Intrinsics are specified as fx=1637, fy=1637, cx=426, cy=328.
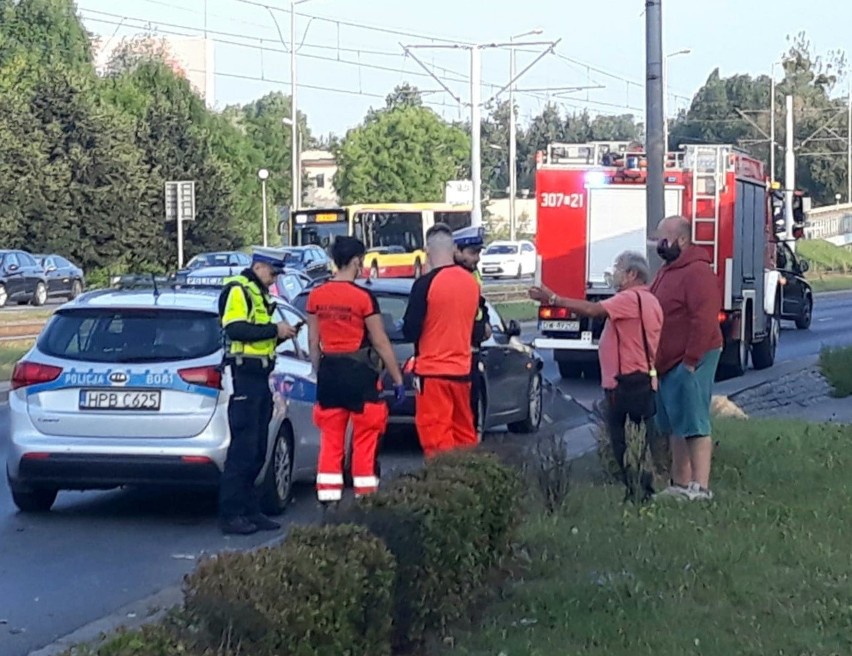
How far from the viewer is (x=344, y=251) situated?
31.5ft

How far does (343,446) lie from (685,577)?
2.49m

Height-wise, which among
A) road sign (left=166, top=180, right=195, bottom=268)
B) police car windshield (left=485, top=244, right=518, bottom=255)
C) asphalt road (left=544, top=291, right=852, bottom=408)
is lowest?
asphalt road (left=544, top=291, right=852, bottom=408)

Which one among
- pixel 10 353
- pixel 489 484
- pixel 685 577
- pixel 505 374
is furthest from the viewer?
pixel 10 353

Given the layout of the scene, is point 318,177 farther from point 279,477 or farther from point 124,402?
point 124,402

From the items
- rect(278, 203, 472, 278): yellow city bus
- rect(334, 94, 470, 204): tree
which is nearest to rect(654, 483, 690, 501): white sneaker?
rect(278, 203, 472, 278): yellow city bus

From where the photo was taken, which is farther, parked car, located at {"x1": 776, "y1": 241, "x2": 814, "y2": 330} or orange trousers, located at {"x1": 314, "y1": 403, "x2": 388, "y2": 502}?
parked car, located at {"x1": 776, "y1": 241, "x2": 814, "y2": 330}

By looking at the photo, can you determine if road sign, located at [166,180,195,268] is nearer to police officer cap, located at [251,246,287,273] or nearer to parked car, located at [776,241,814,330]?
parked car, located at [776,241,814,330]

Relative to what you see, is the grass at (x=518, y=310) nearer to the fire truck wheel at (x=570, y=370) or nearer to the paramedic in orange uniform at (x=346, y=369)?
the fire truck wheel at (x=570, y=370)

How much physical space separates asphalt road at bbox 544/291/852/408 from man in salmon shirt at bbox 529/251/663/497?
354 inches

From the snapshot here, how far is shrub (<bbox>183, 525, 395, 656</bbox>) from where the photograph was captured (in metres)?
5.01

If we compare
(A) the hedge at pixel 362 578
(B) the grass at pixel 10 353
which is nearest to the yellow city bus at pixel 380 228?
(B) the grass at pixel 10 353

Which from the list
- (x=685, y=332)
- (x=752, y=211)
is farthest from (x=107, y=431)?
(x=752, y=211)

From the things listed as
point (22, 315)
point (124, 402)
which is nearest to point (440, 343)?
point (124, 402)

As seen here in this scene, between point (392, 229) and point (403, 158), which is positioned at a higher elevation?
point (403, 158)
